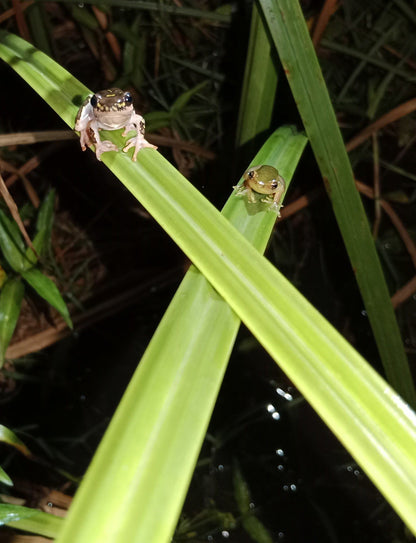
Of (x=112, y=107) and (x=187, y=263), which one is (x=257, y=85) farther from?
(x=187, y=263)

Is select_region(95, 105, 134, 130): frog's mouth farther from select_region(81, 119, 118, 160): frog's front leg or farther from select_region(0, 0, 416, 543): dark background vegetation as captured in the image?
select_region(0, 0, 416, 543): dark background vegetation

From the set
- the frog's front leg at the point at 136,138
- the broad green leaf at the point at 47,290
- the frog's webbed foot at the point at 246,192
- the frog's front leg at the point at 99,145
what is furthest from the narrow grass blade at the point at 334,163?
the broad green leaf at the point at 47,290

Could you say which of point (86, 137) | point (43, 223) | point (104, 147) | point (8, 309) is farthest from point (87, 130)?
point (43, 223)

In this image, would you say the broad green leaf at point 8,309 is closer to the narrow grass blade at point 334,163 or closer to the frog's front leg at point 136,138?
the frog's front leg at point 136,138

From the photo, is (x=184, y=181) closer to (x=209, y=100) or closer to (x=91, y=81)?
(x=209, y=100)

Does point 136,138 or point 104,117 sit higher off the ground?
point 104,117

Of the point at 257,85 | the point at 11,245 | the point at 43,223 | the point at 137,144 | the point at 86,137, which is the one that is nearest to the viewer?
the point at 137,144
